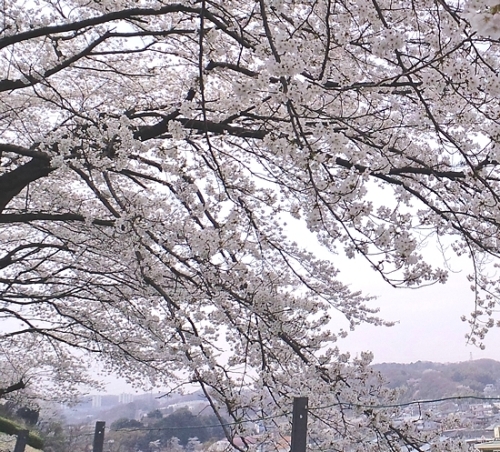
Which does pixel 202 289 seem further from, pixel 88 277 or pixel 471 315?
pixel 88 277

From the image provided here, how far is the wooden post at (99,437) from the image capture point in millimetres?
3213

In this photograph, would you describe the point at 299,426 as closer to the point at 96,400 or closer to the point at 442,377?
the point at 442,377

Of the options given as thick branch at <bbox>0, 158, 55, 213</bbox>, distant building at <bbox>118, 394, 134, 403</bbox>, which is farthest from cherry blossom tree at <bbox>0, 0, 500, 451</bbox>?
distant building at <bbox>118, 394, 134, 403</bbox>

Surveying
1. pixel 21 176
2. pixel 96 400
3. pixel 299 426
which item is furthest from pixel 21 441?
pixel 96 400

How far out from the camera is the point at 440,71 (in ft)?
6.27

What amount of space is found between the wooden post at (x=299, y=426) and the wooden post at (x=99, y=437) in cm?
145

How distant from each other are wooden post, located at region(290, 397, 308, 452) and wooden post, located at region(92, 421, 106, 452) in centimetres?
145

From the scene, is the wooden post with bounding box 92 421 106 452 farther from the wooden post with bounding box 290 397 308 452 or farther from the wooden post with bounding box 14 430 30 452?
the wooden post with bounding box 290 397 308 452

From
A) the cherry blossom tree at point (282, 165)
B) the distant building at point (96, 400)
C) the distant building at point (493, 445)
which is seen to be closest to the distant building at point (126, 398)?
the distant building at point (96, 400)

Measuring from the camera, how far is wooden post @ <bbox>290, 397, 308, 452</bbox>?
2.36 metres

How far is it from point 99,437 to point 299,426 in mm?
1502

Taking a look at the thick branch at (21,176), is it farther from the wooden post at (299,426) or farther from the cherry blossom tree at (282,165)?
the wooden post at (299,426)

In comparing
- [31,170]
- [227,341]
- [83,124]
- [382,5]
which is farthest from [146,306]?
[382,5]

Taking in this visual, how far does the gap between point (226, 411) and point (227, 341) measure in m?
0.60
